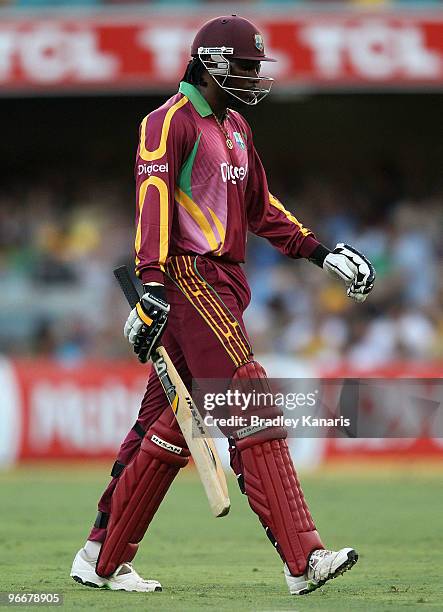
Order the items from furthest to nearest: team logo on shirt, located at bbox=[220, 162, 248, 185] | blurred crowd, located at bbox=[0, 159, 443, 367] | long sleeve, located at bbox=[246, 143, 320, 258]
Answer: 1. blurred crowd, located at bbox=[0, 159, 443, 367]
2. long sleeve, located at bbox=[246, 143, 320, 258]
3. team logo on shirt, located at bbox=[220, 162, 248, 185]

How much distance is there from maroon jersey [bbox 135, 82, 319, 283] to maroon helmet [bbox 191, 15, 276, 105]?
13 cm

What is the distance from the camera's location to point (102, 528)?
18.2ft

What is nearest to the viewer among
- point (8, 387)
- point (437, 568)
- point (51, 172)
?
point (437, 568)

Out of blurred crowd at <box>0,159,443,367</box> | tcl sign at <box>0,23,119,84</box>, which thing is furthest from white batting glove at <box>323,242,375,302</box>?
tcl sign at <box>0,23,119,84</box>

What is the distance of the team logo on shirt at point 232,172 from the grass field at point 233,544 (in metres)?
1.60

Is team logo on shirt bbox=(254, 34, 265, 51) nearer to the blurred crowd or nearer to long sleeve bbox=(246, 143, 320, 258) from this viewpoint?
long sleeve bbox=(246, 143, 320, 258)

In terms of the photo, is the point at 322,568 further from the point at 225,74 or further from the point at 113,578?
the point at 225,74

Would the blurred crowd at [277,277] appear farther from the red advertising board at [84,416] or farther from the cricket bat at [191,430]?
the cricket bat at [191,430]

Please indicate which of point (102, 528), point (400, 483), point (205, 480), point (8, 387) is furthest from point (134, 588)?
point (8, 387)

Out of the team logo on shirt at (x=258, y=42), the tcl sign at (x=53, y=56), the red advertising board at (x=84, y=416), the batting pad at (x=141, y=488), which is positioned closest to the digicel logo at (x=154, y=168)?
the team logo on shirt at (x=258, y=42)

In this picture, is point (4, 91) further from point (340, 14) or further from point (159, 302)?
point (159, 302)

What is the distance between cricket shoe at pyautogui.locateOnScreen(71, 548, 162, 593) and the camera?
216 inches

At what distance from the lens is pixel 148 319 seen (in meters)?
5.02

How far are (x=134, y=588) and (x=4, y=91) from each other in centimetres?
972
